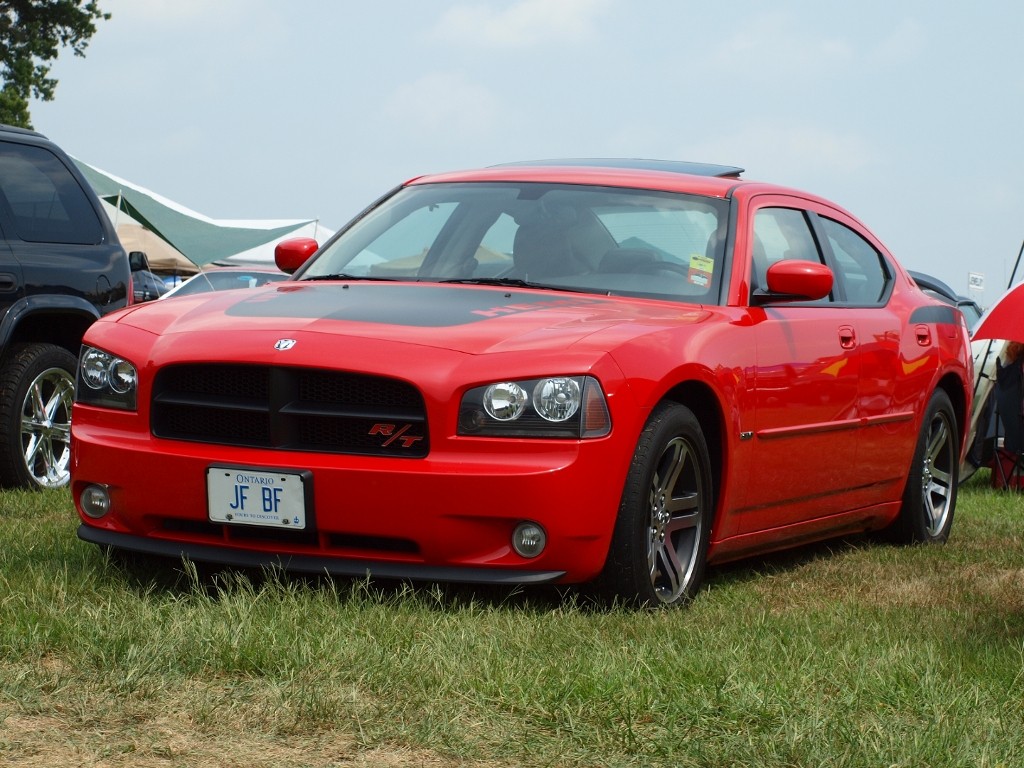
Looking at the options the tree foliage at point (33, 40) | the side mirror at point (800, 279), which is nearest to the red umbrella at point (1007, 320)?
the side mirror at point (800, 279)

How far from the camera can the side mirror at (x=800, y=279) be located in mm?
6227

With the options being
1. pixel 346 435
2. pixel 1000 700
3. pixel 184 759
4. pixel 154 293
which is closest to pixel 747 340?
pixel 346 435

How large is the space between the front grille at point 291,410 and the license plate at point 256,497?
12cm

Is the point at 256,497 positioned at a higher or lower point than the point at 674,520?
higher

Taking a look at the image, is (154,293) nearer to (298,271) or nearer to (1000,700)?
(298,271)

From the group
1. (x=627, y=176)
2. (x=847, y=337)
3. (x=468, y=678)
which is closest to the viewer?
(x=468, y=678)

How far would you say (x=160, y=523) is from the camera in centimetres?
554

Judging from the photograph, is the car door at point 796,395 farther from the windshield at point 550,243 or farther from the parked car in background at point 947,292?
the parked car in background at point 947,292

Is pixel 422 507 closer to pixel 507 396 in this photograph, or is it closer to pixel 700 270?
pixel 507 396

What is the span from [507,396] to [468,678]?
1168 mm

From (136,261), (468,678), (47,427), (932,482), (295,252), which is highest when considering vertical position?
(295,252)

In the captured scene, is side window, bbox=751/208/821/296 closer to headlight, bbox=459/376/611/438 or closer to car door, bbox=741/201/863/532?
car door, bbox=741/201/863/532

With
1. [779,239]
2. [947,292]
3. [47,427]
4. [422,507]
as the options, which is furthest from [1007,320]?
[947,292]

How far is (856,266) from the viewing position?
25.2ft
